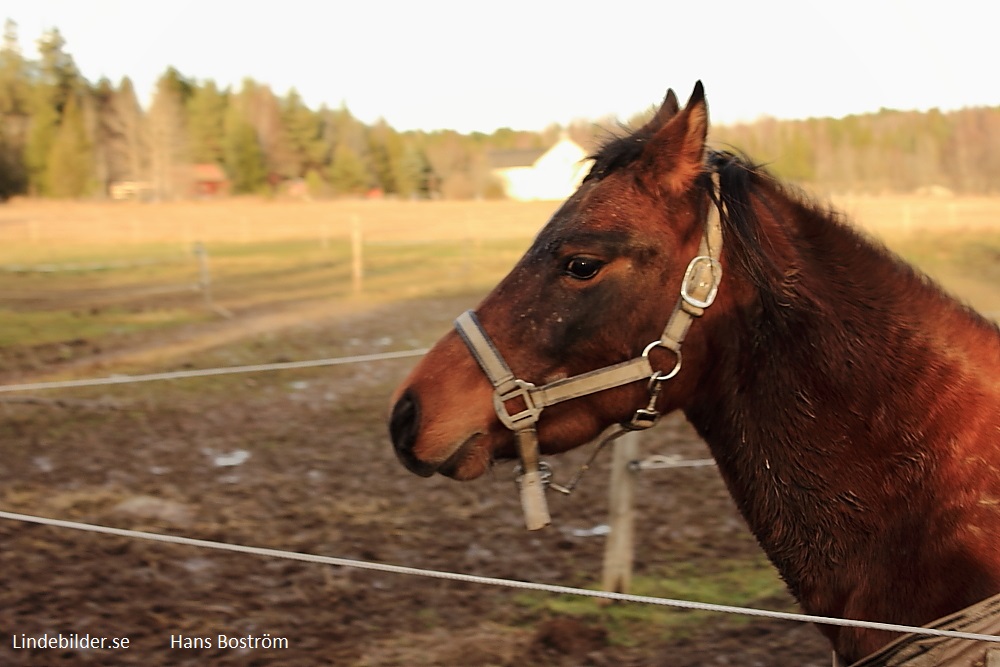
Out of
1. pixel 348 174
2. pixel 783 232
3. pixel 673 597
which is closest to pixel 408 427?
A: pixel 783 232

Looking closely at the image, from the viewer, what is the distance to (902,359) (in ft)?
6.12

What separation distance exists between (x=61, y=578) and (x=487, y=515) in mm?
2779

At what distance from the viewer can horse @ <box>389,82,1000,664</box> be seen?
71.2 inches

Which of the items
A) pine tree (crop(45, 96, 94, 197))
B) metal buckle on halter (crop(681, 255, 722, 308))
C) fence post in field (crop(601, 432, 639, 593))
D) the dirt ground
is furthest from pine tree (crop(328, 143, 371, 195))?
metal buckle on halter (crop(681, 255, 722, 308))

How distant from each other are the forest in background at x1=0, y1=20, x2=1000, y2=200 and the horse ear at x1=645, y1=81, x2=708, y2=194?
605cm

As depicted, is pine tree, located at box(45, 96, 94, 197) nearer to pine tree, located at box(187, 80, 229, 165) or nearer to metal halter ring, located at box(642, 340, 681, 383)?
pine tree, located at box(187, 80, 229, 165)

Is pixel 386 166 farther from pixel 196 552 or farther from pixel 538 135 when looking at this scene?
pixel 196 552

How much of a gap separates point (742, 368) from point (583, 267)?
0.49 m

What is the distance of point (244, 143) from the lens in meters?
30.8

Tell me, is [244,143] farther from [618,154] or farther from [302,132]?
[618,154]

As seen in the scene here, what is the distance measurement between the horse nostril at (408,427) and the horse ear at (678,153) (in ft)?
2.81

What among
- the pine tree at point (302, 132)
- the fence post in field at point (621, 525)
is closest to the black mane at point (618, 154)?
the fence post in field at point (621, 525)

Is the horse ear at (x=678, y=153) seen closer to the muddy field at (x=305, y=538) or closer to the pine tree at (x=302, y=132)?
the muddy field at (x=305, y=538)

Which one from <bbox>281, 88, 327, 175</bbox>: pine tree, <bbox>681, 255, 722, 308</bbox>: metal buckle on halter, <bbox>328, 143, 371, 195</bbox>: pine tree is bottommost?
<bbox>681, 255, 722, 308</bbox>: metal buckle on halter
